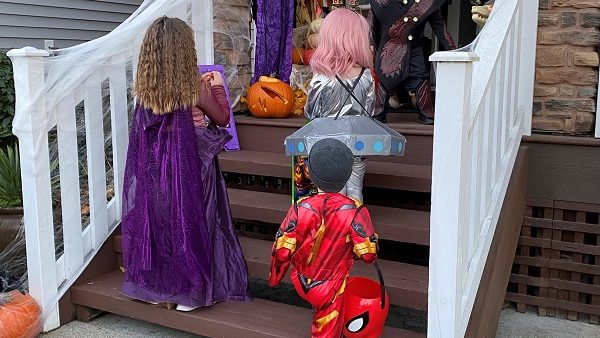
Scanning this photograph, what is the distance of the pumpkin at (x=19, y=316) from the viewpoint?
3.26 metres

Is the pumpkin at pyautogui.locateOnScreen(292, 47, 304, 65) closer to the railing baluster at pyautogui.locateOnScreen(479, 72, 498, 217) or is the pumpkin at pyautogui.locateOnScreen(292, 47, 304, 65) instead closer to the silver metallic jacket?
the silver metallic jacket

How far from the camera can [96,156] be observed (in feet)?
12.5

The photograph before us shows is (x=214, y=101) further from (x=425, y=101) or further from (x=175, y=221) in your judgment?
(x=425, y=101)

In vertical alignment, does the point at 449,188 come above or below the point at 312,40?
below

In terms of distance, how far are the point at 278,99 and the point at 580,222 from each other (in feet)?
7.29

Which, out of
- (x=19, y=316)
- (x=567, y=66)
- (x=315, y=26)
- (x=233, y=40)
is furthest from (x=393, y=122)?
(x=19, y=316)

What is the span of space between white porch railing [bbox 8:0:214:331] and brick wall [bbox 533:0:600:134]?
2431 millimetres

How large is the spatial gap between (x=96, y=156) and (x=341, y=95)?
1.52 metres

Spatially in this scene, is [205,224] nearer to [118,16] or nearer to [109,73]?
[109,73]

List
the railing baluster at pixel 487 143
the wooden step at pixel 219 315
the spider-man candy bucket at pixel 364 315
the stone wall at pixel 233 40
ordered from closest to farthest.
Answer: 1. the spider-man candy bucket at pixel 364 315
2. the railing baluster at pixel 487 143
3. the wooden step at pixel 219 315
4. the stone wall at pixel 233 40

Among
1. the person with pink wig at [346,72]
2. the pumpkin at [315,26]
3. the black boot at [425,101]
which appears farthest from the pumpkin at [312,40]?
the person with pink wig at [346,72]

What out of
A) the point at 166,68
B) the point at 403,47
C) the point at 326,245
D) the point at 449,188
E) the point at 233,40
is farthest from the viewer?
the point at 233,40

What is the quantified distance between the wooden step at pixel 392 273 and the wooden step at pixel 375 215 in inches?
5.8

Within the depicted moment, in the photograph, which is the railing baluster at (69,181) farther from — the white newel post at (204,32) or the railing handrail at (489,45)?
the railing handrail at (489,45)
